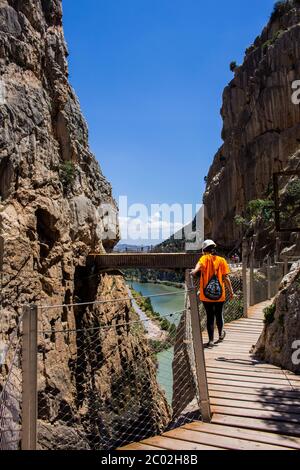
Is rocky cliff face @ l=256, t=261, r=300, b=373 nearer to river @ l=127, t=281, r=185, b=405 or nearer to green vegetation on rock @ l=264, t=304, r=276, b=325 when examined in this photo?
green vegetation on rock @ l=264, t=304, r=276, b=325

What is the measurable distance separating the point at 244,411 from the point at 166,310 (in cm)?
7905

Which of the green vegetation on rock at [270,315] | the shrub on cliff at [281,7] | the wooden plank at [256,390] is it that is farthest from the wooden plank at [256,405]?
the shrub on cliff at [281,7]

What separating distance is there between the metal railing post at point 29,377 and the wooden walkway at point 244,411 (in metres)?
0.98

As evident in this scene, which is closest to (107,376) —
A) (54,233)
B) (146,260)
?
(146,260)

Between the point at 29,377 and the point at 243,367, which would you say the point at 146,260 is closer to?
the point at 243,367

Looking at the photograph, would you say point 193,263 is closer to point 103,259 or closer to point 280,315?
point 103,259

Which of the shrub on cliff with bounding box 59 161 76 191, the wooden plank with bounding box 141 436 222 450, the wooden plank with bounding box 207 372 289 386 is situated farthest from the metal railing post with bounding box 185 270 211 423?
the shrub on cliff with bounding box 59 161 76 191

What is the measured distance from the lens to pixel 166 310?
82500 millimetres

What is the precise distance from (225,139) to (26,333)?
5466 centimetres

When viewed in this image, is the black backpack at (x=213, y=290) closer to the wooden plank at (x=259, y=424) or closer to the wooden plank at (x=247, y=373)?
the wooden plank at (x=247, y=373)

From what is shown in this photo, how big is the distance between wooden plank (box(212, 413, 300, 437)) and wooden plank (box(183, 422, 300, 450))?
0.25ft

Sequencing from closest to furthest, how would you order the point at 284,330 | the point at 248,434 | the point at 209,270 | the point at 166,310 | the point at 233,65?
the point at 248,434 < the point at 284,330 < the point at 209,270 < the point at 233,65 < the point at 166,310

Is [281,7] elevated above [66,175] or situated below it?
above

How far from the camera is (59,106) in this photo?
75.7 ft
